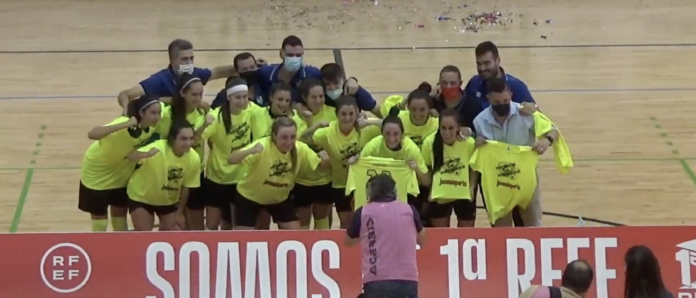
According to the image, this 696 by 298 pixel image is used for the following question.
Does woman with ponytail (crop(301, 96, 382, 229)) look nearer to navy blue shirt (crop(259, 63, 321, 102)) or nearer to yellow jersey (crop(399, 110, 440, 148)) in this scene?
yellow jersey (crop(399, 110, 440, 148))

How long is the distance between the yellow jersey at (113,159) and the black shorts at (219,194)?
1.99 feet

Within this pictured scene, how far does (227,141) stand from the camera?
7.99 m

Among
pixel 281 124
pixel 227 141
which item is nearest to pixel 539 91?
pixel 227 141

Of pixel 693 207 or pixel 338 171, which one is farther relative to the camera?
pixel 693 207

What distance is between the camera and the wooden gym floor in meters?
10.3

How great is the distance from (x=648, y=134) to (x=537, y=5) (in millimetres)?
7996

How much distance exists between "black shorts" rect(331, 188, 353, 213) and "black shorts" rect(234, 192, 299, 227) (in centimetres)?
39

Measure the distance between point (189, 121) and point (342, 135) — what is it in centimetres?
112

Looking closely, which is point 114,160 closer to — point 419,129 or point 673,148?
point 419,129

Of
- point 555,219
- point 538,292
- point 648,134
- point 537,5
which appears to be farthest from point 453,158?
point 537,5

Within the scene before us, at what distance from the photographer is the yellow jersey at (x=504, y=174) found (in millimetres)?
7645

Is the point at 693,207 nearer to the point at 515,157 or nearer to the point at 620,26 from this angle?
the point at 515,157

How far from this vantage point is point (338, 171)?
315 inches

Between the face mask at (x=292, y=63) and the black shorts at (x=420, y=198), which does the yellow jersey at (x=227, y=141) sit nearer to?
the face mask at (x=292, y=63)
